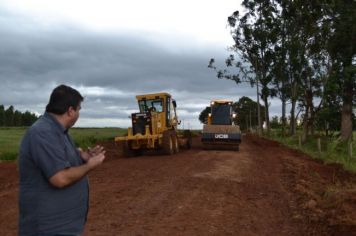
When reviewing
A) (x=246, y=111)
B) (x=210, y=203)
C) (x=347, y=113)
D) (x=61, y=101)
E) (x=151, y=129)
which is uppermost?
(x=246, y=111)

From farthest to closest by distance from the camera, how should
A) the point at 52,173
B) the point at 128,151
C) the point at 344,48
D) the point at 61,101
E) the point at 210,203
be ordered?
the point at 344,48, the point at 128,151, the point at 210,203, the point at 61,101, the point at 52,173

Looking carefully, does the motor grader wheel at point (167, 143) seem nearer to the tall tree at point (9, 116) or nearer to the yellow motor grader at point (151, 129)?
the yellow motor grader at point (151, 129)

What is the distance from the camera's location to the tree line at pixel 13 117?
443 ft

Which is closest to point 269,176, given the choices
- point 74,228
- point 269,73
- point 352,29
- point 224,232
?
point 224,232

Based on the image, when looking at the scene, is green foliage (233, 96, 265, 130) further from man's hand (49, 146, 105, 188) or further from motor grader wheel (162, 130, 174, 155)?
man's hand (49, 146, 105, 188)

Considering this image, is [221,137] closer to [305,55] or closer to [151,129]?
[151,129]

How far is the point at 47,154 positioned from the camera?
3895mm

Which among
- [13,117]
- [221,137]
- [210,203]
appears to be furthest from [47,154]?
[13,117]

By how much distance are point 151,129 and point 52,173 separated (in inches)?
792

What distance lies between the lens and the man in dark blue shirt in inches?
154

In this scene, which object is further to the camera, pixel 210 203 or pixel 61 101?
pixel 210 203

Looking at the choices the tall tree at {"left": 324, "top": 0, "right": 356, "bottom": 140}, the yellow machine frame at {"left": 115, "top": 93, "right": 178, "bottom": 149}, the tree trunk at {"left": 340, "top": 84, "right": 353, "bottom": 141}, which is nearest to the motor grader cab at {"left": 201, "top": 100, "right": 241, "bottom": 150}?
the yellow machine frame at {"left": 115, "top": 93, "right": 178, "bottom": 149}

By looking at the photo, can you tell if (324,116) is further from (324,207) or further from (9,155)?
(324,207)

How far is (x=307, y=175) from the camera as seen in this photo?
17.0m
